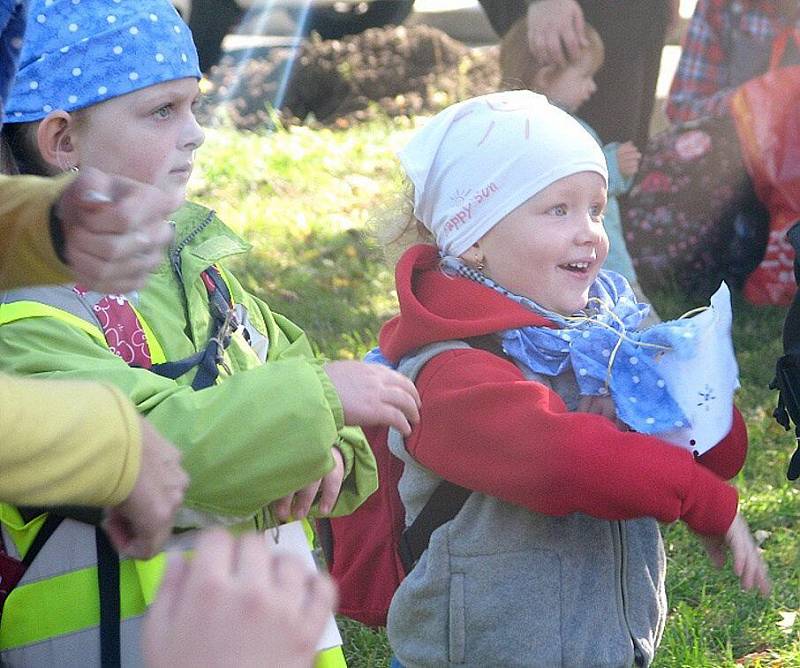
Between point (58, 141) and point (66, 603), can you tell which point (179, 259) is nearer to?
point (58, 141)

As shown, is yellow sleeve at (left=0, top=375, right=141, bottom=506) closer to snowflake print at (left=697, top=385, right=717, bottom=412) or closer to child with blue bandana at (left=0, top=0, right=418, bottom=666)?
child with blue bandana at (left=0, top=0, right=418, bottom=666)

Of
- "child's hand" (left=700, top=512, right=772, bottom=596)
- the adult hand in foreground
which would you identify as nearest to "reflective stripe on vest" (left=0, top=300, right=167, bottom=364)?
the adult hand in foreground

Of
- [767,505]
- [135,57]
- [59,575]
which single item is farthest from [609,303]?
[767,505]

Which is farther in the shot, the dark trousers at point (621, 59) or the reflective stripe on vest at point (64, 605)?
the dark trousers at point (621, 59)

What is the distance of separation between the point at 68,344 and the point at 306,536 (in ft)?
1.88

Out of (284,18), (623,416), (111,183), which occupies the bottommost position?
(284,18)

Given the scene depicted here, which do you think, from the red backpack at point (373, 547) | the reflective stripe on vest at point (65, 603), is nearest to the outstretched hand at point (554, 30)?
the red backpack at point (373, 547)

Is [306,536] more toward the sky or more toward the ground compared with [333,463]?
more toward the ground

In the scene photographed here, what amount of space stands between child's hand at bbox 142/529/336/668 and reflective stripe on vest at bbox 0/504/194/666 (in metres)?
0.97

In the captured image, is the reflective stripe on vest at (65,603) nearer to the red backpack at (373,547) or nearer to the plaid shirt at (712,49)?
the red backpack at (373,547)

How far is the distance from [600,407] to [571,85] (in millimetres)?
2477

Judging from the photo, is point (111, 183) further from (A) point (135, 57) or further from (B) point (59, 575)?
(A) point (135, 57)

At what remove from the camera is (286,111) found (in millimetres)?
9609

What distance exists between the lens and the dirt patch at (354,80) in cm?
950
